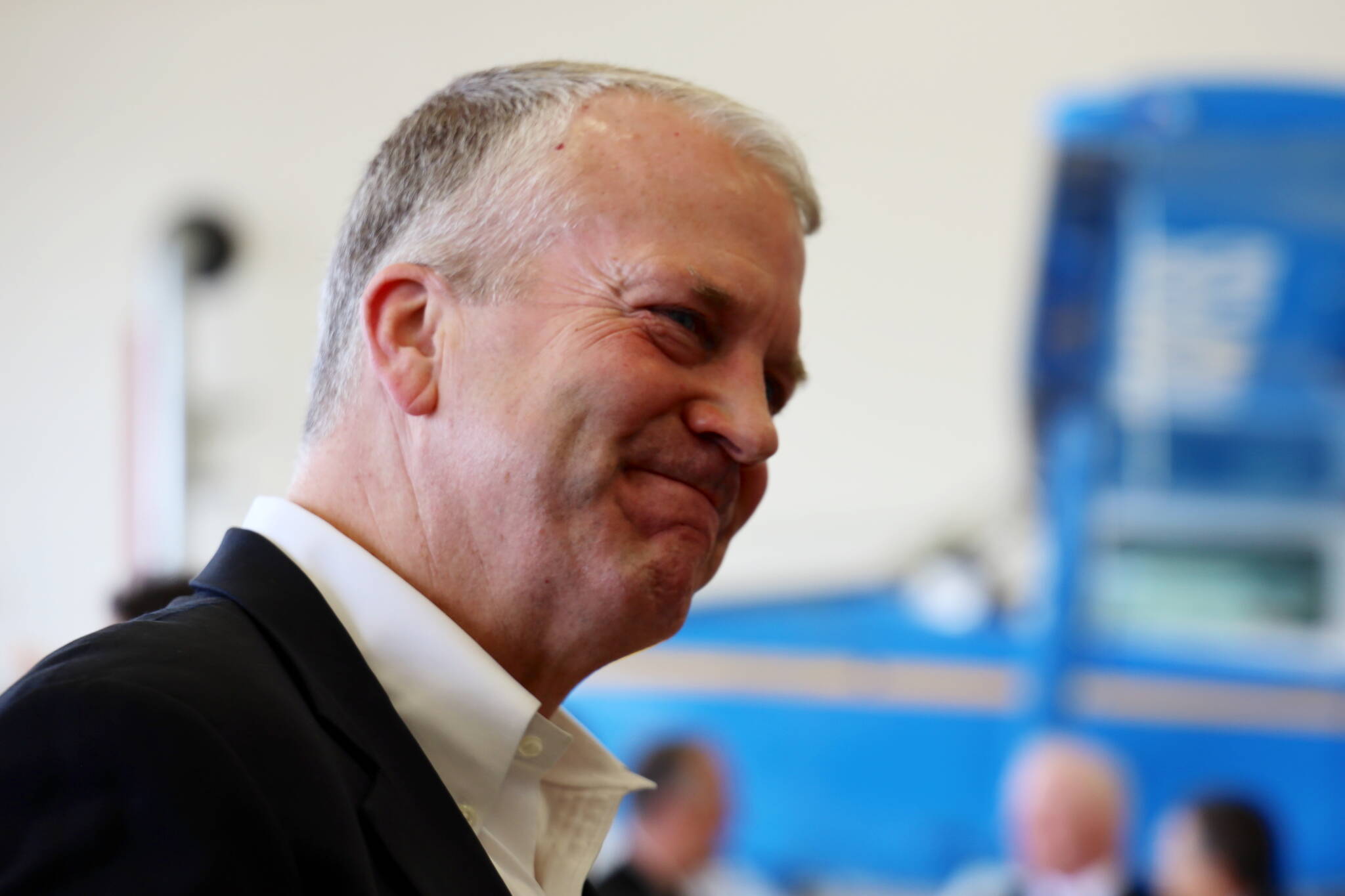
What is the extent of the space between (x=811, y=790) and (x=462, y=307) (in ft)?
12.8

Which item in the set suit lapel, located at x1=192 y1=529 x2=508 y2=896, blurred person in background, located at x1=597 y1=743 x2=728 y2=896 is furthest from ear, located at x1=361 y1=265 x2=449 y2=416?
blurred person in background, located at x1=597 y1=743 x2=728 y2=896

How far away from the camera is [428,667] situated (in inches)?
28.6

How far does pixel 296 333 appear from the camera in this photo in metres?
6.63

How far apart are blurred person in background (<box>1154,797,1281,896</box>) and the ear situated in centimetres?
252

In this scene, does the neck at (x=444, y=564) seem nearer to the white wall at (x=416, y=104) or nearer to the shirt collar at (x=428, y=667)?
the shirt collar at (x=428, y=667)

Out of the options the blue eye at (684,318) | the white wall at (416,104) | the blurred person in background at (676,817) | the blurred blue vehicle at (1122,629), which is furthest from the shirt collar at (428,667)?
the white wall at (416,104)

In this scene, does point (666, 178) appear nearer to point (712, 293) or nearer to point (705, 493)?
point (712, 293)

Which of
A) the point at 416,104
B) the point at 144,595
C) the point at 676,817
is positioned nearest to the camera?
the point at 144,595

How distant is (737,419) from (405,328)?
20 centimetres

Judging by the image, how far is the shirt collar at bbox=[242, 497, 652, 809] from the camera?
2.37ft

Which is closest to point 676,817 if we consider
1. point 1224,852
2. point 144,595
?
point 1224,852

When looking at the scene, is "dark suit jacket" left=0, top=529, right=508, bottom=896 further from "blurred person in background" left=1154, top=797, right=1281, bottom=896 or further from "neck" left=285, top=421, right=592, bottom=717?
"blurred person in background" left=1154, top=797, right=1281, bottom=896

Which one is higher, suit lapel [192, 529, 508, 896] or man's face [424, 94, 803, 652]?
man's face [424, 94, 803, 652]

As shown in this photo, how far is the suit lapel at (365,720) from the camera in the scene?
A: 63 centimetres
